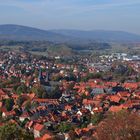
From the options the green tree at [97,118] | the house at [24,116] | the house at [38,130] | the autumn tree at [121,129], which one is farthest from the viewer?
the house at [24,116]

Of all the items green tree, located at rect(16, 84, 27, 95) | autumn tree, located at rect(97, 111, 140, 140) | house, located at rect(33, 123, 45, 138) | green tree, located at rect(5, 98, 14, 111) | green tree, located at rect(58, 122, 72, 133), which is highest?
autumn tree, located at rect(97, 111, 140, 140)

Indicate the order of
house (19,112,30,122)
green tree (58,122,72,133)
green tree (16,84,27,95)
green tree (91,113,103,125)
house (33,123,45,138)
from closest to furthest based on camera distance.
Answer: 1. house (33,123,45,138)
2. green tree (58,122,72,133)
3. green tree (91,113,103,125)
4. house (19,112,30,122)
5. green tree (16,84,27,95)

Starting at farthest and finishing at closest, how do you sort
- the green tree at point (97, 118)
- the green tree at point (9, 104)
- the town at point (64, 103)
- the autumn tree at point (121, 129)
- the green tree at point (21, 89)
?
the green tree at point (21, 89)
the green tree at point (9, 104)
the green tree at point (97, 118)
the town at point (64, 103)
the autumn tree at point (121, 129)

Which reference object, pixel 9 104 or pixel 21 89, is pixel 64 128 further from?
pixel 21 89

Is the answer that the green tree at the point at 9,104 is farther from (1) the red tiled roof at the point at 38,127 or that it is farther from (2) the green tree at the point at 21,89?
(1) the red tiled roof at the point at 38,127

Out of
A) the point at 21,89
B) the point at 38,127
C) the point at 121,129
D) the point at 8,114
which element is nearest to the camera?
the point at 121,129

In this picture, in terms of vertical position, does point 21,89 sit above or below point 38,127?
below

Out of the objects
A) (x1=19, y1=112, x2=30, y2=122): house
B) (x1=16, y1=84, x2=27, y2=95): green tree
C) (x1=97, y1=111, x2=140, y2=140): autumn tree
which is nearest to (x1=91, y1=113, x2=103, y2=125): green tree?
(x1=19, y1=112, x2=30, y2=122): house

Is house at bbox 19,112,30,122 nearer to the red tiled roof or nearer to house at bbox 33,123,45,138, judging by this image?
the red tiled roof

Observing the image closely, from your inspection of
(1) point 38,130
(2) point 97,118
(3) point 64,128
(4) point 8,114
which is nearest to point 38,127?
(1) point 38,130

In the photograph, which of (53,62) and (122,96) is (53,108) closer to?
(122,96)

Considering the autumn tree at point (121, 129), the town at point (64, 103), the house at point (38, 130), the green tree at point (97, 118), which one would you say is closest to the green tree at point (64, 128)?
the town at point (64, 103)
